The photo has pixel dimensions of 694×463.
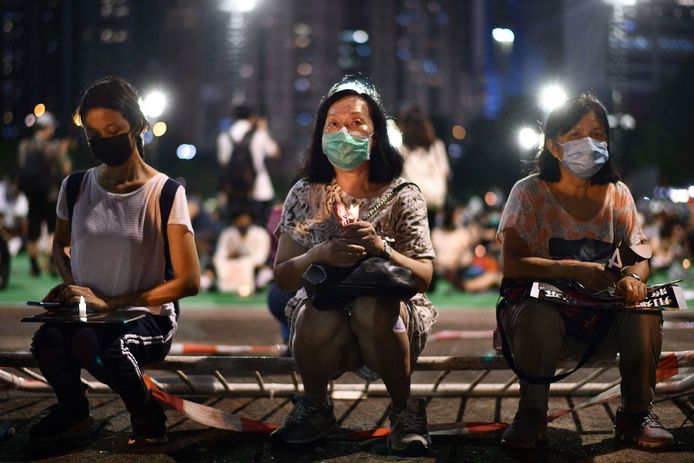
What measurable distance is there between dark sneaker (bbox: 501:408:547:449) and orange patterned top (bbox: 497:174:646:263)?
707 mm

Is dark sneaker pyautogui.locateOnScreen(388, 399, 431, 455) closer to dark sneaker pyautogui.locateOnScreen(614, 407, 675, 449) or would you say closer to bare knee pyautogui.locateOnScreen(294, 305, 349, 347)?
bare knee pyautogui.locateOnScreen(294, 305, 349, 347)

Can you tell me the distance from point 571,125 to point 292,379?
182 centimetres

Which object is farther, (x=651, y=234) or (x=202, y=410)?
(x=651, y=234)

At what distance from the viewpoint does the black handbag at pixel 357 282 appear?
351cm

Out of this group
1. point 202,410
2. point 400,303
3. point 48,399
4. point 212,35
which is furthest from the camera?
point 212,35

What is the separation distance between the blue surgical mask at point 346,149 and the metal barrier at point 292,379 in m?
0.91

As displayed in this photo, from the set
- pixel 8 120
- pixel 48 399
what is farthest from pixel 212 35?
pixel 48 399

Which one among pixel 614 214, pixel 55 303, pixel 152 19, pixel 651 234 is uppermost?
pixel 152 19

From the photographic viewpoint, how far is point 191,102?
383ft

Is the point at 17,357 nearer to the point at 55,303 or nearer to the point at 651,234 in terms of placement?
the point at 55,303

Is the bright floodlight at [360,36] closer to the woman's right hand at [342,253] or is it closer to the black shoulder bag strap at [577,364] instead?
the black shoulder bag strap at [577,364]

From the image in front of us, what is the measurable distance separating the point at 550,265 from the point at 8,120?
65.4 m

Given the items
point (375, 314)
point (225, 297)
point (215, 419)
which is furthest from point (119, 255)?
point (225, 297)

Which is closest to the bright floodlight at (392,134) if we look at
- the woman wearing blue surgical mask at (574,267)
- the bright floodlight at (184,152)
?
the woman wearing blue surgical mask at (574,267)
